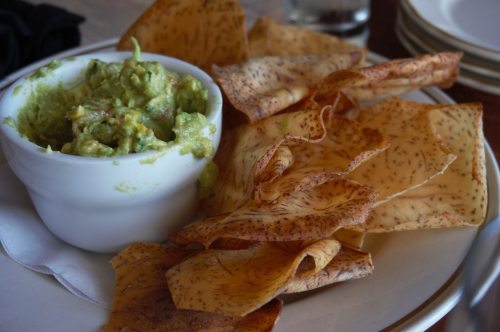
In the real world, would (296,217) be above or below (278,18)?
above

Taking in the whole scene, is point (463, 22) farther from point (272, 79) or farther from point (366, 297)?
point (366, 297)

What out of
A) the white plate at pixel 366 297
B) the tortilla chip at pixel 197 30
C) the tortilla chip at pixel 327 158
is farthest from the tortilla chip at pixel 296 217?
the tortilla chip at pixel 197 30

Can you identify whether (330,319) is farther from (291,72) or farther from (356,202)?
(291,72)

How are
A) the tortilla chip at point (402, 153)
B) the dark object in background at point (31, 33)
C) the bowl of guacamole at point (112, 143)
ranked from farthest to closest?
the dark object in background at point (31, 33), the tortilla chip at point (402, 153), the bowl of guacamole at point (112, 143)

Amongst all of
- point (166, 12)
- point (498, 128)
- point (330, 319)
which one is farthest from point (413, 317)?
point (166, 12)

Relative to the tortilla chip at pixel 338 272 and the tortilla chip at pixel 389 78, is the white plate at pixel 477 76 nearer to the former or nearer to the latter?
the tortilla chip at pixel 389 78

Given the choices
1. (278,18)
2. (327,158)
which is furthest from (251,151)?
(278,18)
